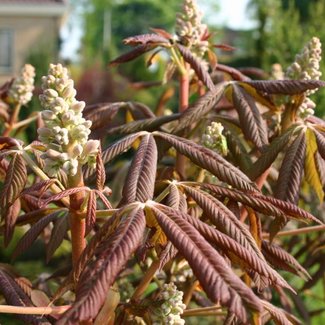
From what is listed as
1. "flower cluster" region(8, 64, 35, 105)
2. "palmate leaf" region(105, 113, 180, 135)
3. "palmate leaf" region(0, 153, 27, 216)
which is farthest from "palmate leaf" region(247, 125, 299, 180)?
"flower cluster" region(8, 64, 35, 105)

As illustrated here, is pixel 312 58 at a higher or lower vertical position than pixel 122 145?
higher

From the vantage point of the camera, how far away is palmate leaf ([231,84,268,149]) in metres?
1.46

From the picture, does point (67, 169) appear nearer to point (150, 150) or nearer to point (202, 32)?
point (150, 150)

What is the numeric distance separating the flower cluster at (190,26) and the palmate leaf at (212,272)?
778 millimetres

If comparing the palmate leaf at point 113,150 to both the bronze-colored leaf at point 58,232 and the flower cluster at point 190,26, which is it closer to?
the bronze-colored leaf at point 58,232

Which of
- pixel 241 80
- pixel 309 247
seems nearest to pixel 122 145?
pixel 241 80

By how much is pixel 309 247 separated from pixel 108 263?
4.73 ft

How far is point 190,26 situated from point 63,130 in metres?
0.71

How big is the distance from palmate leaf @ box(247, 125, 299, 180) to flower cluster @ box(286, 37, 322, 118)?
0.16 meters

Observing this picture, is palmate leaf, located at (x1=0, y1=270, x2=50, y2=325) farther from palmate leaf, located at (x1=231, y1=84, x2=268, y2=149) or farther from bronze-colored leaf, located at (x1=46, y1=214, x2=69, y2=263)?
palmate leaf, located at (x1=231, y1=84, x2=268, y2=149)

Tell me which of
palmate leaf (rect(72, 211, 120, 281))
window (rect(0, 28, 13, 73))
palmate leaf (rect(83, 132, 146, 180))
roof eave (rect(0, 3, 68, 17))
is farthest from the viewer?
window (rect(0, 28, 13, 73))

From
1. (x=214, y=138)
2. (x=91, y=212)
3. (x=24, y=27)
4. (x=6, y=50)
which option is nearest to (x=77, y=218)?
(x=91, y=212)

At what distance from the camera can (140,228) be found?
957 mm

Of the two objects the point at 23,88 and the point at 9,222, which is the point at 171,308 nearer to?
the point at 9,222
